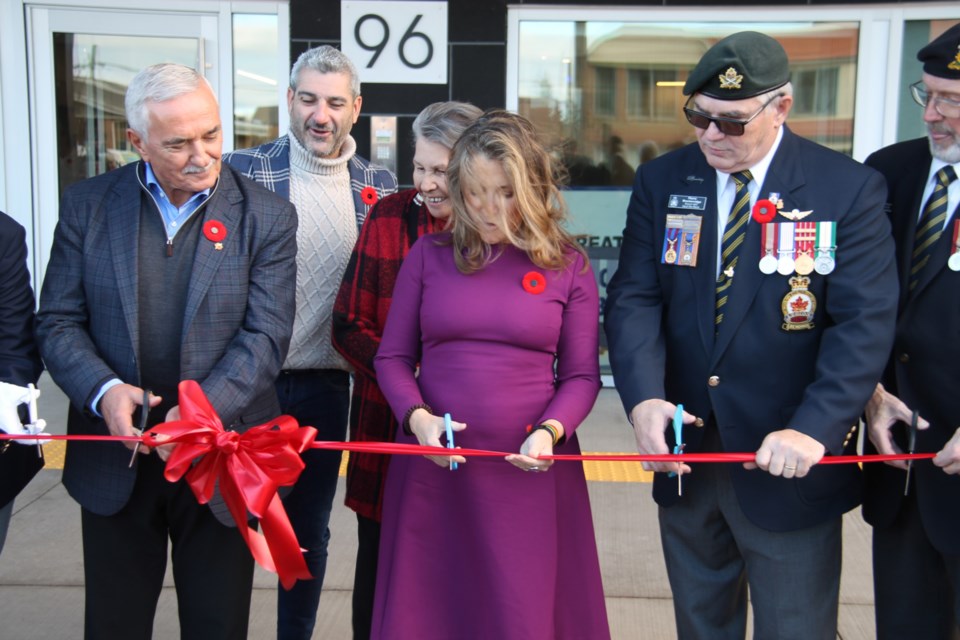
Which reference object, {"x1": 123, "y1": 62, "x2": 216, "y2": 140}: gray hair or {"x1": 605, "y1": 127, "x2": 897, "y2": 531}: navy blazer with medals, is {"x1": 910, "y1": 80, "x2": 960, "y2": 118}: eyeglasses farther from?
{"x1": 123, "y1": 62, "x2": 216, "y2": 140}: gray hair

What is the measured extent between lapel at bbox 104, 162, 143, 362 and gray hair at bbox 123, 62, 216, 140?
7.2 inches

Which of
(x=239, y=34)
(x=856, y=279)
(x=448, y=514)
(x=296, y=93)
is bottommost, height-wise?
(x=448, y=514)

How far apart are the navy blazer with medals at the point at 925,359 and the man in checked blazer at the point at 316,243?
5.31 feet

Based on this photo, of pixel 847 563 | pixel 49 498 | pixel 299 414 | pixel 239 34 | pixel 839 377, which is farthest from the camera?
pixel 239 34

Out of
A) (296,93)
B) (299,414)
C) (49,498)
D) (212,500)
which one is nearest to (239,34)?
(49,498)

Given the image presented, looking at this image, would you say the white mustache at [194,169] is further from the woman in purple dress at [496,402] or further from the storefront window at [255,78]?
the storefront window at [255,78]

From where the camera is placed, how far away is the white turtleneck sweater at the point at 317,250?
3.20 metres

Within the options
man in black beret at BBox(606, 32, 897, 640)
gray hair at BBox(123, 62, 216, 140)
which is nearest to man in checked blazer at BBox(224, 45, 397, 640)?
gray hair at BBox(123, 62, 216, 140)

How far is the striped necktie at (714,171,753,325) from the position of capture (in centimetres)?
251

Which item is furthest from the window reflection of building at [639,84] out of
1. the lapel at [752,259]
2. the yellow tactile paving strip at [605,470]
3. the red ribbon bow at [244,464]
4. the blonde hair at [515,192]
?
the red ribbon bow at [244,464]

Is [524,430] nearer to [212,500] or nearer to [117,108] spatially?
[212,500]

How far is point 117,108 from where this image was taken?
7.28 metres

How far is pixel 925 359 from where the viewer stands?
2.47 metres

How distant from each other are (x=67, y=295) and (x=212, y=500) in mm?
643
